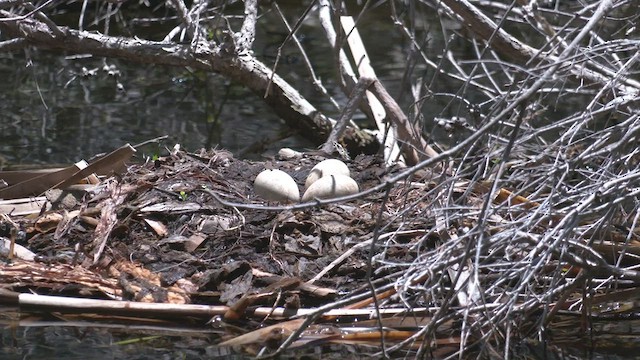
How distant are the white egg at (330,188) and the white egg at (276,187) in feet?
0.24

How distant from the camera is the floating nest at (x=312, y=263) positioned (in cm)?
418

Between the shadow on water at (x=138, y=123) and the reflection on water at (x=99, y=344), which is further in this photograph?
the shadow on water at (x=138, y=123)

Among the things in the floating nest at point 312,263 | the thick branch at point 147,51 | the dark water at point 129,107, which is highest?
the thick branch at point 147,51

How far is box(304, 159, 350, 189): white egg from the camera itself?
5.71 metres

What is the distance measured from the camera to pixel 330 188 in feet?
17.7

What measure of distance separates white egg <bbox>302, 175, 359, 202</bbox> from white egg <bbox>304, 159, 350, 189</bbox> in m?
0.19

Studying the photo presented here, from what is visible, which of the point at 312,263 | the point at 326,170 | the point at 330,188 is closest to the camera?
the point at 312,263

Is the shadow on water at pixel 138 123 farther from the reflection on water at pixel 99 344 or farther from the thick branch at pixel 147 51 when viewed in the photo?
the thick branch at pixel 147 51

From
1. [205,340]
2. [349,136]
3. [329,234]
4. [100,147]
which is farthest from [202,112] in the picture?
[205,340]

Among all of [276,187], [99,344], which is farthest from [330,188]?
[99,344]

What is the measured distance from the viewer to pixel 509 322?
4.03 m

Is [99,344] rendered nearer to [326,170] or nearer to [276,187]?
[276,187]

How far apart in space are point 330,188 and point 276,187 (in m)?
0.30

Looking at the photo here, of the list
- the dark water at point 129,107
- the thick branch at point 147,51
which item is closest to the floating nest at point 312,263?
the thick branch at point 147,51
